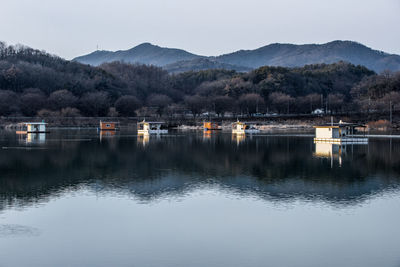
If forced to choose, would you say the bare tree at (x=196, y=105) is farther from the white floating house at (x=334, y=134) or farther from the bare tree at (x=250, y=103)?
the white floating house at (x=334, y=134)

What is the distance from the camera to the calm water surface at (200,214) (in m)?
9.93

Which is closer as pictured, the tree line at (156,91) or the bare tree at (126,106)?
the tree line at (156,91)

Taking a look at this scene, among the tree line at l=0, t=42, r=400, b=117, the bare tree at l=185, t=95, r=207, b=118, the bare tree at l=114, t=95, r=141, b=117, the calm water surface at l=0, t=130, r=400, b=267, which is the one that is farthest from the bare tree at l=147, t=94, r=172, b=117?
the calm water surface at l=0, t=130, r=400, b=267

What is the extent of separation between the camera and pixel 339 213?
13602mm

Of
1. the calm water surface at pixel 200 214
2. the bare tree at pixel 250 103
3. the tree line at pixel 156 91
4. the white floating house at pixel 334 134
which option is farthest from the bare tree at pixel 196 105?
the calm water surface at pixel 200 214

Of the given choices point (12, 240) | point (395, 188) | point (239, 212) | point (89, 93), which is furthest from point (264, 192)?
point (89, 93)

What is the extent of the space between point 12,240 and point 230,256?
538cm

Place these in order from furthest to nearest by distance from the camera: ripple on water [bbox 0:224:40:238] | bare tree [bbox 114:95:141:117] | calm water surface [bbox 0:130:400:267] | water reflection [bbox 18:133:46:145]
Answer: bare tree [bbox 114:95:141:117] → water reflection [bbox 18:133:46:145] → ripple on water [bbox 0:224:40:238] → calm water surface [bbox 0:130:400:267]

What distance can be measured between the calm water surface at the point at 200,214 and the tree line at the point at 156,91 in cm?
6642

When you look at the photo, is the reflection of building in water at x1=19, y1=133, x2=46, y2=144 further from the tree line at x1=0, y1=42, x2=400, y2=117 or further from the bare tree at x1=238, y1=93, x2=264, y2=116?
the bare tree at x1=238, y1=93, x2=264, y2=116

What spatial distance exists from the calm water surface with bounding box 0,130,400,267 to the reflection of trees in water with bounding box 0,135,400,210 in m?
0.06

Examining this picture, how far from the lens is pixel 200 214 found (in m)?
13.6

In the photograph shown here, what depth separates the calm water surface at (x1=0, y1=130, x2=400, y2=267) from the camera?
391 inches

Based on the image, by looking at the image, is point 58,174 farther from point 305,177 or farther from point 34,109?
point 34,109
